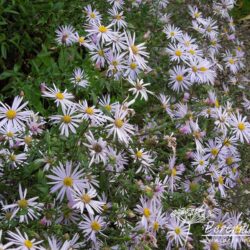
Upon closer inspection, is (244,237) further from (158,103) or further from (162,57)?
(162,57)

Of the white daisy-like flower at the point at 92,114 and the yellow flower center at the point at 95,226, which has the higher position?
the white daisy-like flower at the point at 92,114

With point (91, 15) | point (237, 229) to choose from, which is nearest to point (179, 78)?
point (91, 15)

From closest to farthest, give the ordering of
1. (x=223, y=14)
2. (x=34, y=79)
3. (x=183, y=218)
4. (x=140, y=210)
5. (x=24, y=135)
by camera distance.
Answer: (x=24, y=135), (x=140, y=210), (x=183, y=218), (x=34, y=79), (x=223, y=14)

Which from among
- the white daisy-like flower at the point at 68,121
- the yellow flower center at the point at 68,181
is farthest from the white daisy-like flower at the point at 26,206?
the white daisy-like flower at the point at 68,121

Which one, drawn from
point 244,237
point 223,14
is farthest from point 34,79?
point 223,14

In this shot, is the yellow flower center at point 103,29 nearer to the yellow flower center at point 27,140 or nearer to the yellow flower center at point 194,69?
the yellow flower center at point 194,69

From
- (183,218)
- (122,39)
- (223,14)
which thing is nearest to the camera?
(183,218)

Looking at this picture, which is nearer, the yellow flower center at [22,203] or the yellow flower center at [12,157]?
the yellow flower center at [22,203]
